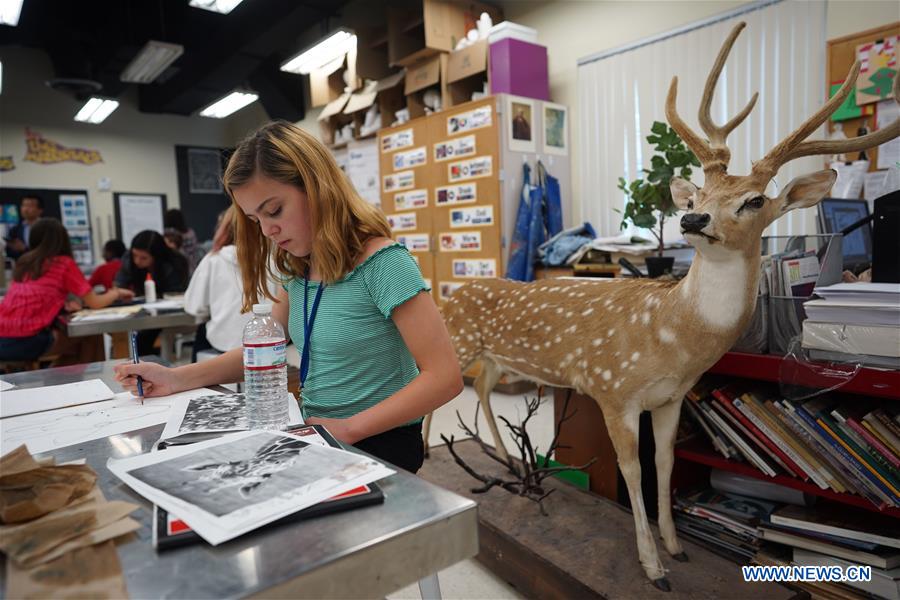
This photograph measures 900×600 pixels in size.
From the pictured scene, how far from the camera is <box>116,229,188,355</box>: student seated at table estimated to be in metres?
5.03

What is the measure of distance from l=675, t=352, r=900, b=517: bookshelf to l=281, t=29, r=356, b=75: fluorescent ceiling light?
5.02m

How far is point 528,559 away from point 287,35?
584 cm

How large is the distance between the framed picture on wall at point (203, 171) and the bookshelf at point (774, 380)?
9.81 meters

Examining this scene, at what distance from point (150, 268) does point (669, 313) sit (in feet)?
15.5

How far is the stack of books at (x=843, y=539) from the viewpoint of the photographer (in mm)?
1592

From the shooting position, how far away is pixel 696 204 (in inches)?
61.7

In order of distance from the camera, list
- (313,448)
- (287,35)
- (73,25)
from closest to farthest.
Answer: (313,448) < (287,35) < (73,25)

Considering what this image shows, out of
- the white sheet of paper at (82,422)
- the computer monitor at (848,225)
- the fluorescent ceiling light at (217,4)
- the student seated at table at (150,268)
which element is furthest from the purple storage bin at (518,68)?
the white sheet of paper at (82,422)

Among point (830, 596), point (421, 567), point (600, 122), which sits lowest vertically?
point (830, 596)

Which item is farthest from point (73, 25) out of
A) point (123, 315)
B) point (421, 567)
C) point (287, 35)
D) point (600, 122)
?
point (421, 567)

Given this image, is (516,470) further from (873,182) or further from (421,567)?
(873,182)

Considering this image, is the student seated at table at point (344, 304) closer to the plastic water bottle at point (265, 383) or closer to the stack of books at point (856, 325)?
the plastic water bottle at point (265, 383)

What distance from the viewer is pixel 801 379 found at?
1.64 m

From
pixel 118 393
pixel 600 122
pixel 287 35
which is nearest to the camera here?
pixel 118 393
